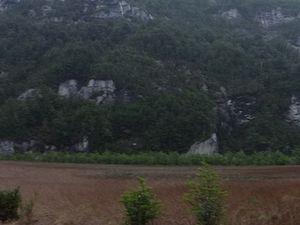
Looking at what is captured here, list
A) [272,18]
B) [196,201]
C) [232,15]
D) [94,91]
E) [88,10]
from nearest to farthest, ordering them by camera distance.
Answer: [196,201] < [94,91] < [88,10] < [272,18] < [232,15]

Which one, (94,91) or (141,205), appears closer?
(141,205)

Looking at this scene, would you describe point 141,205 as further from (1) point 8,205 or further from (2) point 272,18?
(2) point 272,18

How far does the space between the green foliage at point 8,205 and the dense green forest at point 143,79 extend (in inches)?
2698

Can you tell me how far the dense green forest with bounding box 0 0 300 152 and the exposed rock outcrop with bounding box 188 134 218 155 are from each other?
3.09ft

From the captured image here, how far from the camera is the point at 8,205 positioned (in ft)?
62.3

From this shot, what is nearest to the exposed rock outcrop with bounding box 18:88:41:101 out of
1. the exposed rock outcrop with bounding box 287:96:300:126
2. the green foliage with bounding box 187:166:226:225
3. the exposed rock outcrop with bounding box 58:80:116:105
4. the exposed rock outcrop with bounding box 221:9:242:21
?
the exposed rock outcrop with bounding box 58:80:116:105

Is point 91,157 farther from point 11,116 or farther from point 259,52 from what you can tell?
point 259,52

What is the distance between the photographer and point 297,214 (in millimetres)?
17578

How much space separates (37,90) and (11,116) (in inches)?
381

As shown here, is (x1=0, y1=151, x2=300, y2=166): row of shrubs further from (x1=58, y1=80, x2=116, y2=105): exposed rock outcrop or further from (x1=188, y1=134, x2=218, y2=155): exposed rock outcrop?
(x1=58, y1=80, x2=116, y2=105): exposed rock outcrop

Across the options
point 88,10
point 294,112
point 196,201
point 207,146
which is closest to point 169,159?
point 207,146

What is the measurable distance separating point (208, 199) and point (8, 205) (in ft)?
23.9

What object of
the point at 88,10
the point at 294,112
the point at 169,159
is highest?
the point at 88,10

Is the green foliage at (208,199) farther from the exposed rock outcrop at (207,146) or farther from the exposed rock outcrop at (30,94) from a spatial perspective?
the exposed rock outcrop at (30,94)
